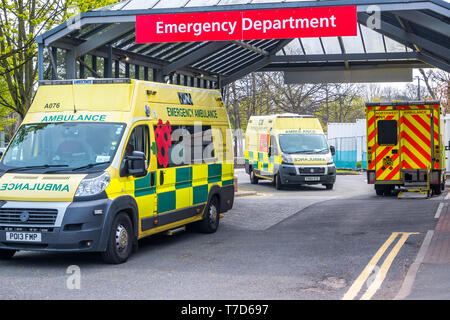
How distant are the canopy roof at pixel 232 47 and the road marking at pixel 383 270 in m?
4.21

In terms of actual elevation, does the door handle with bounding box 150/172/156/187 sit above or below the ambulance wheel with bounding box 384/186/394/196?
above

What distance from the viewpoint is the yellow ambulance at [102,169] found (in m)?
9.55

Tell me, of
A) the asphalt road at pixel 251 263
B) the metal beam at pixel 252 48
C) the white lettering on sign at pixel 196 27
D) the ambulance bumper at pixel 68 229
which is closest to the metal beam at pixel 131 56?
the metal beam at pixel 252 48

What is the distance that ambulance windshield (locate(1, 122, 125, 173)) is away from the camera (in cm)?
1021

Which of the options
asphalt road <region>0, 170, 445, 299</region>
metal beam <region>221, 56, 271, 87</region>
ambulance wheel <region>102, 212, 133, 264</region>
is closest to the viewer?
asphalt road <region>0, 170, 445, 299</region>

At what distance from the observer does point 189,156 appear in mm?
12664

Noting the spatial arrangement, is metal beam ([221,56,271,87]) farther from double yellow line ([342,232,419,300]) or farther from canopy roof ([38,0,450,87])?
double yellow line ([342,232,419,300])

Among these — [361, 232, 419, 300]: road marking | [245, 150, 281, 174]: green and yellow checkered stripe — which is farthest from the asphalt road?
[245, 150, 281, 174]: green and yellow checkered stripe

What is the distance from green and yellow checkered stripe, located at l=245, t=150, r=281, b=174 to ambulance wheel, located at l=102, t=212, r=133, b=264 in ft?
52.2

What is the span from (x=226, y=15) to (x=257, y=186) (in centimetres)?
1406

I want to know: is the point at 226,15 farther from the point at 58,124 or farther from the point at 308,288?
the point at 308,288

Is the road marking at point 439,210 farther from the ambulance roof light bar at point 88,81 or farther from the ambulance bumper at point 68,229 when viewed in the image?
the ambulance bumper at point 68,229

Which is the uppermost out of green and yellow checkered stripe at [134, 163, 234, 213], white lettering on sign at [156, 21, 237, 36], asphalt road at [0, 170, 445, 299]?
white lettering on sign at [156, 21, 237, 36]
